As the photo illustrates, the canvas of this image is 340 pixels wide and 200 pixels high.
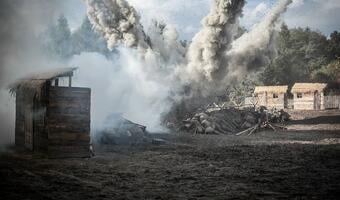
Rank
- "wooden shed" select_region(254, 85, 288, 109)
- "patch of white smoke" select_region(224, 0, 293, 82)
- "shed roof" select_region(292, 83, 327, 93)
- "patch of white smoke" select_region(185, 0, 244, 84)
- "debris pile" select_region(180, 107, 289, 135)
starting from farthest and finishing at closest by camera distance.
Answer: "wooden shed" select_region(254, 85, 288, 109)
"shed roof" select_region(292, 83, 327, 93)
"patch of white smoke" select_region(224, 0, 293, 82)
"patch of white smoke" select_region(185, 0, 244, 84)
"debris pile" select_region(180, 107, 289, 135)

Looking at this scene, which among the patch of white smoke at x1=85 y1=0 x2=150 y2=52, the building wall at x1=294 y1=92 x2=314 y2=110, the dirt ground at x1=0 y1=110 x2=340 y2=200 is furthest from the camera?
the building wall at x1=294 y1=92 x2=314 y2=110

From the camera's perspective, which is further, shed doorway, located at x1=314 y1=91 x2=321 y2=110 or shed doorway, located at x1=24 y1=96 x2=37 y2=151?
shed doorway, located at x1=314 y1=91 x2=321 y2=110

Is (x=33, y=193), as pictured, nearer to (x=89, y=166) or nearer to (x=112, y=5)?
(x=89, y=166)

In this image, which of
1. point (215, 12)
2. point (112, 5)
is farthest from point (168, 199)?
point (112, 5)

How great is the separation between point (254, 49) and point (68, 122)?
68.7 ft

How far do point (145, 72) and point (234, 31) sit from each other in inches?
332

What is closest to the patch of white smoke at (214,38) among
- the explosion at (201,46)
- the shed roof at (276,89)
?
the explosion at (201,46)

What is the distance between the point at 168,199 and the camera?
9672 mm

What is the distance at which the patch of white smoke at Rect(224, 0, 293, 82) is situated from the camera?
33.3 metres

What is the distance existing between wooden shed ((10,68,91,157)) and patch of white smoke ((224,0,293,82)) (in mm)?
18927

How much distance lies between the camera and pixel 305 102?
57.7 metres

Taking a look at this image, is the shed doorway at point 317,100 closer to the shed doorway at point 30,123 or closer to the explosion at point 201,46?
the explosion at point 201,46

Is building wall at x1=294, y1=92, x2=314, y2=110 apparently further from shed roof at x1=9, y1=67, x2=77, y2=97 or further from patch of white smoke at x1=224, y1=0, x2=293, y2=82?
shed roof at x1=9, y1=67, x2=77, y2=97

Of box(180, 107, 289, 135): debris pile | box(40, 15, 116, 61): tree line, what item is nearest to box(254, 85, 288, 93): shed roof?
box(180, 107, 289, 135): debris pile
